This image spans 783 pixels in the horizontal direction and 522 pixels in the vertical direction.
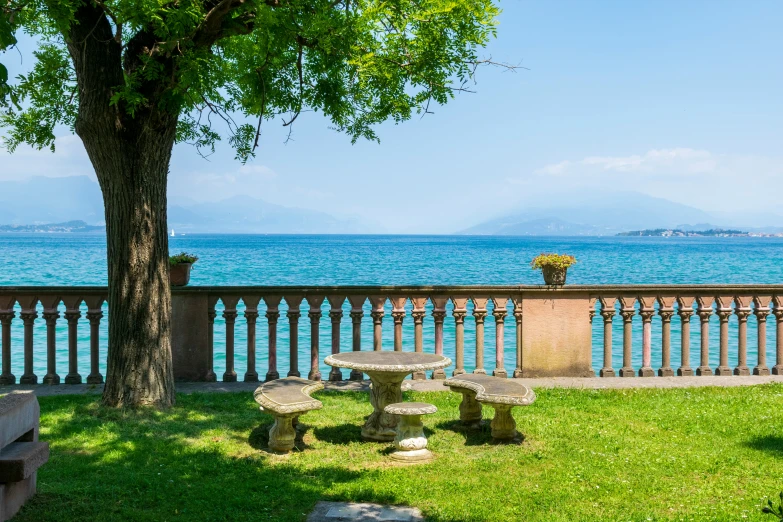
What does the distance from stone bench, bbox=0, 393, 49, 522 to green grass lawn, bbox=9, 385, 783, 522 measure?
139 mm

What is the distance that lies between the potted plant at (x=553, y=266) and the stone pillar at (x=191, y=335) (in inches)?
172

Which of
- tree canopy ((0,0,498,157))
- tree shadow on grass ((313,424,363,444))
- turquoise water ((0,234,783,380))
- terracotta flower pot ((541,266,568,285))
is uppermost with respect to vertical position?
tree canopy ((0,0,498,157))

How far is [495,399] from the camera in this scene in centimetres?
665

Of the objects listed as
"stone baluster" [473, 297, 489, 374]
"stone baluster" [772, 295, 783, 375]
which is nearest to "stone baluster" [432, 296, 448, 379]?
"stone baluster" [473, 297, 489, 374]

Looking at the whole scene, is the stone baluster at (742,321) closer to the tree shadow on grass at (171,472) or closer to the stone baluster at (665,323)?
the stone baluster at (665,323)

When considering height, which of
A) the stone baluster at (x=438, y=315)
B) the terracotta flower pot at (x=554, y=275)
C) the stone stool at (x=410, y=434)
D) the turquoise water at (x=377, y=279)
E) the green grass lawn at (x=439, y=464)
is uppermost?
the terracotta flower pot at (x=554, y=275)

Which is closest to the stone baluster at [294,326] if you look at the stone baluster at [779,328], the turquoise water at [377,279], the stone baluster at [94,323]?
the stone baluster at [94,323]

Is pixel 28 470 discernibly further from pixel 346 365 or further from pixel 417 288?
pixel 417 288

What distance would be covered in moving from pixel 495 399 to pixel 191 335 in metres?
4.64

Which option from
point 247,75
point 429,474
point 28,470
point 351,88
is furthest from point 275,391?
point 351,88

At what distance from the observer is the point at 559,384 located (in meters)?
9.53

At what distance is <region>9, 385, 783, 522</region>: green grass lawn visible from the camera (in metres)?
5.16

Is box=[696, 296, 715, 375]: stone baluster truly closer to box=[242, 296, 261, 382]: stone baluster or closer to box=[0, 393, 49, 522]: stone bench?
box=[242, 296, 261, 382]: stone baluster

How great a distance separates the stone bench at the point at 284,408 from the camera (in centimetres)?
643
